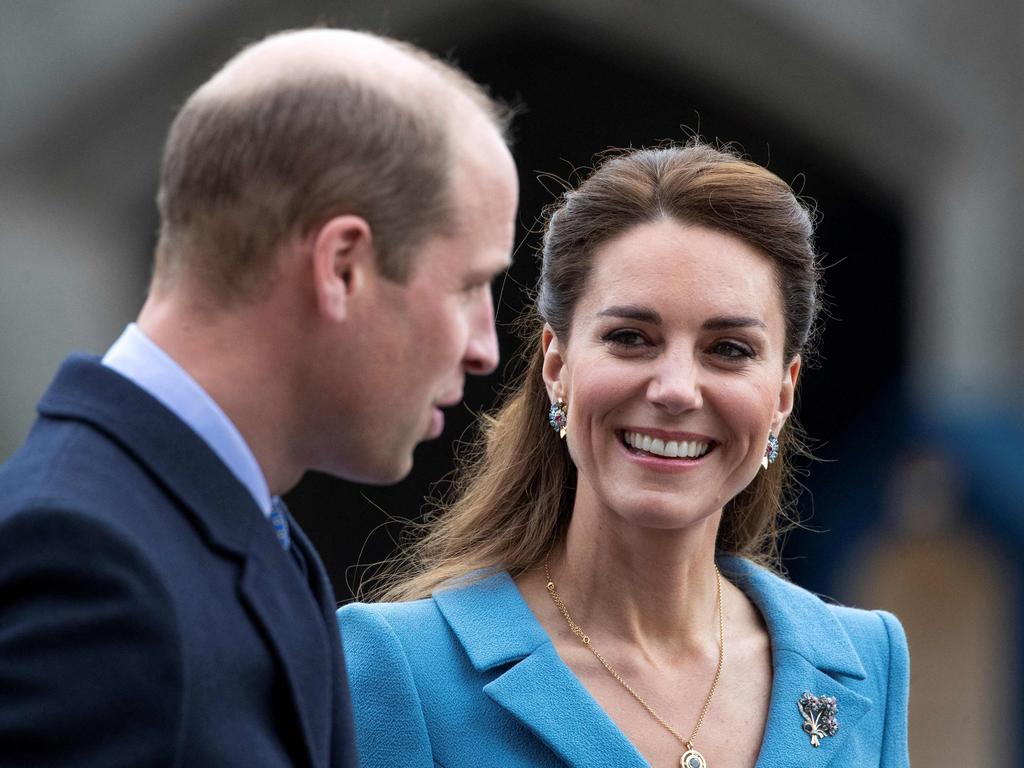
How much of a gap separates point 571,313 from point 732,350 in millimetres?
303

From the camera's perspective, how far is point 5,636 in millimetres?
1759

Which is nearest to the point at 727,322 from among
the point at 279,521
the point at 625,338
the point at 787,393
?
the point at 625,338

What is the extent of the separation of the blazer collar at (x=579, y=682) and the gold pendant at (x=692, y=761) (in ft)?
0.32

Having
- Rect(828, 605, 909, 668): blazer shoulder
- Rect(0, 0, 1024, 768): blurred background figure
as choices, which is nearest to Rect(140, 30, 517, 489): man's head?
Rect(828, 605, 909, 668): blazer shoulder

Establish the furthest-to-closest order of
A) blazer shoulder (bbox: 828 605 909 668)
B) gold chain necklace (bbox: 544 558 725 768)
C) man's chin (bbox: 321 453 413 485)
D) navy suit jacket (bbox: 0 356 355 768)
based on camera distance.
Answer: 1. blazer shoulder (bbox: 828 605 909 668)
2. gold chain necklace (bbox: 544 558 725 768)
3. man's chin (bbox: 321 453 413 485)
4. navy suit jacket (bbox: 0 356 355 768)

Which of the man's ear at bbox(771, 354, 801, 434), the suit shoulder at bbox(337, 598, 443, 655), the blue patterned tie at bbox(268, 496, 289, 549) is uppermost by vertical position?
the man's ear at bbox(771, 354, 801, 434)

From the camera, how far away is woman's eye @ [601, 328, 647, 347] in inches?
122

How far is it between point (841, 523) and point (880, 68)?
7.65ft

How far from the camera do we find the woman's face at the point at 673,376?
10.0 feet

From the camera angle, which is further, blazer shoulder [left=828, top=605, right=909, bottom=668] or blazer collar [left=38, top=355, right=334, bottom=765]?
blazer shoulder [left=828, top=605, right=909, bottom=668]

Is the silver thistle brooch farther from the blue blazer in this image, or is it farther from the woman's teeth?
the woman's teeth

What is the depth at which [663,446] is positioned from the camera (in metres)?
3.06

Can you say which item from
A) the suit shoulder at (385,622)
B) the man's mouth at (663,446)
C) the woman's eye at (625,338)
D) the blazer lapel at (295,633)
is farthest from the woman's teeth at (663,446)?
the blazer lapel at (295,633)

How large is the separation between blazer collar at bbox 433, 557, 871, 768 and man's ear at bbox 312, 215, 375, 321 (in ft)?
3.81
